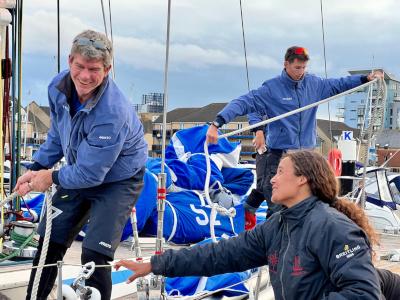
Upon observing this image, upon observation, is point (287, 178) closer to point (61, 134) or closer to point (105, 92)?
point (105, 92)

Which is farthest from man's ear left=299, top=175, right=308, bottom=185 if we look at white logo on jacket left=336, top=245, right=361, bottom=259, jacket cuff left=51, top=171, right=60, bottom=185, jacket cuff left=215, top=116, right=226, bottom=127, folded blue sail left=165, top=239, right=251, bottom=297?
jacket cuff left=215, top=116, right=226, bottom=127

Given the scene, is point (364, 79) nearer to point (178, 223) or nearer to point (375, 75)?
point (375, 75)

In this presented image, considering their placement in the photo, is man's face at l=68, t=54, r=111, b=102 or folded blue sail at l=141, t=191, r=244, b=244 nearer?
man's face at l=68, t=54, r=111, b=102

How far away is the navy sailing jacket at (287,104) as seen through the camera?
4586mm

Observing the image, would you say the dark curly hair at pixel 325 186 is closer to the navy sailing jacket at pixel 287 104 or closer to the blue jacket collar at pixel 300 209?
the blue jacket collar at pixel 300 209

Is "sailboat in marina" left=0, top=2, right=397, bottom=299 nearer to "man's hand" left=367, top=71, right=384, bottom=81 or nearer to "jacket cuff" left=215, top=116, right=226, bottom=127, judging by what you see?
"jacket cuff" left=215, top=116, right=226, bottom=127

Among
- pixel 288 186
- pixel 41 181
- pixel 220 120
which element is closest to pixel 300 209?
pixel 288 186

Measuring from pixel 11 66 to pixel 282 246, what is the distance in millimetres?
2965

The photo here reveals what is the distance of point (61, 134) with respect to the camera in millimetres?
3227

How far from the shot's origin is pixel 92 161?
Answer: 2.86m

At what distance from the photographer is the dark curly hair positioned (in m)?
2.41

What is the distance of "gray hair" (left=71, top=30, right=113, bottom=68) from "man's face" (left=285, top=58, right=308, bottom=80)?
1947 millimetres

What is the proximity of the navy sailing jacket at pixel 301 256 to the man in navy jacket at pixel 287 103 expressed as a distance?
1.93 m

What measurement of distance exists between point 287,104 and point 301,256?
8.14ft
